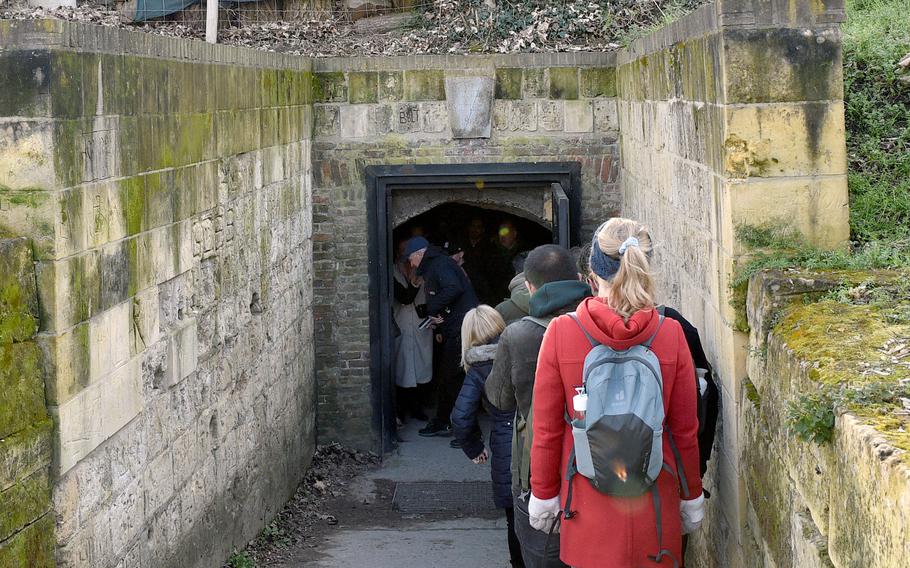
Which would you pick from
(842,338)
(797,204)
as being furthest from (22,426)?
(797,204)

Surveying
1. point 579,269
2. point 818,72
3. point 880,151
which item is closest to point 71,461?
point 579,269

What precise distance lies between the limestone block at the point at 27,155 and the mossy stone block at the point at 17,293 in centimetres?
23

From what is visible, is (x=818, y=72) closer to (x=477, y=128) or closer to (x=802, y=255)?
(x=802, y=255)

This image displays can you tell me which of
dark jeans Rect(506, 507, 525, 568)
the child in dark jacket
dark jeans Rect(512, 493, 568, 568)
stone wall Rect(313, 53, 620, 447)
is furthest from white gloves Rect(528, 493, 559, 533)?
stone wall Rect(313, 53, 620, 447)

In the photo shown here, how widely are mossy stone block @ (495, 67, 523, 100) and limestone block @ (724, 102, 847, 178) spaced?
17.9ft

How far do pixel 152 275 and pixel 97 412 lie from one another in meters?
0.92

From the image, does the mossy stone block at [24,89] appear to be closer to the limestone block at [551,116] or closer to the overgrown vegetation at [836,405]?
the overgrown vegetation at [836,405]

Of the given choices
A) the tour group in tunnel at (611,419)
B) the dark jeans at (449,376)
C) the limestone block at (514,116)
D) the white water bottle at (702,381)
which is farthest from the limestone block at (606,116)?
the white water bottle at (702,381)

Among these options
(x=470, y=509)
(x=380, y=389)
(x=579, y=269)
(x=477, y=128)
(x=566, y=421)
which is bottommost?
(x=470, y=509)

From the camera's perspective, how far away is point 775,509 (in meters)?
3.66

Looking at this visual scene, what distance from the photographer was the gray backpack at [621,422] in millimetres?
3562

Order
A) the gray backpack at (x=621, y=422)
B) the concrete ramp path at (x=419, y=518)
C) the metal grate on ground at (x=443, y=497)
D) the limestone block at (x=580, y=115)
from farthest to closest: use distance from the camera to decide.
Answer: the limestone block at (x=580, y=115) < the metal grate on ground at (x=443, y=497) < the concrete ramp path at (x=419, y=518) < the gray backpack at (x=621, y=422)

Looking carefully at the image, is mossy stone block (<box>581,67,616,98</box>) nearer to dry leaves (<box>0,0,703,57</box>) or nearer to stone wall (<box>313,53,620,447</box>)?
stone wall (<box>313,53,620,447</box>)

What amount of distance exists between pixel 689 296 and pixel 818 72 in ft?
4.79
